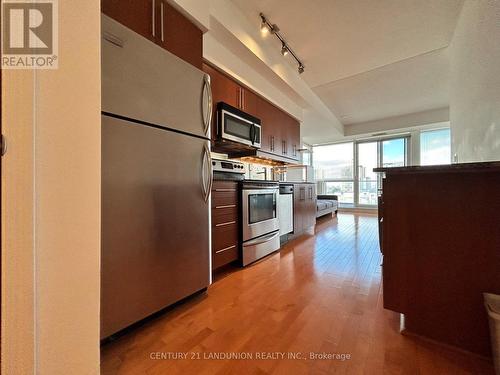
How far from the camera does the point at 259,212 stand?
240cm

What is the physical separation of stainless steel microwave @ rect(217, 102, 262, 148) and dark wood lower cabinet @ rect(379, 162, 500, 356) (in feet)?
5.29

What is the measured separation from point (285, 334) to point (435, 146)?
7.17m

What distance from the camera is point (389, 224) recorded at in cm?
123

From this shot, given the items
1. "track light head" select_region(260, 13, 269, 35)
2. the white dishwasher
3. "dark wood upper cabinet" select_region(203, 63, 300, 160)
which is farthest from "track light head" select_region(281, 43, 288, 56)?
the white dishwasher

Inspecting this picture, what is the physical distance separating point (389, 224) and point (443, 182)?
35 cm

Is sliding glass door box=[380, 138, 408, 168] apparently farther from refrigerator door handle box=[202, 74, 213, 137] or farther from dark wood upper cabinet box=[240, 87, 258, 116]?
refrigerator door handle box=[202, 74, 213, 137]

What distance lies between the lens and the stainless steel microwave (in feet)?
7.34

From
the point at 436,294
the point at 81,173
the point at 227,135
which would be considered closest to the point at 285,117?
the point at 227,135

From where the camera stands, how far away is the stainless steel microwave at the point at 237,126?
2238mm

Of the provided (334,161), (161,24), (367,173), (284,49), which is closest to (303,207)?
(284,49)

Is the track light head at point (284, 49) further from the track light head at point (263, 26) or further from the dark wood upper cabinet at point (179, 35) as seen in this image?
the dark wood upper cabinet at point (179, 35)

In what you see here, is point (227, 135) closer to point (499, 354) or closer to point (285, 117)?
point (285, 117)

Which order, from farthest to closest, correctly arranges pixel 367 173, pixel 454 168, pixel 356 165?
pixel 356 165, pixel 367 173, pixel 454 168

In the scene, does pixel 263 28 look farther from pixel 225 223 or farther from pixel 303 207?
pixel 303 207
